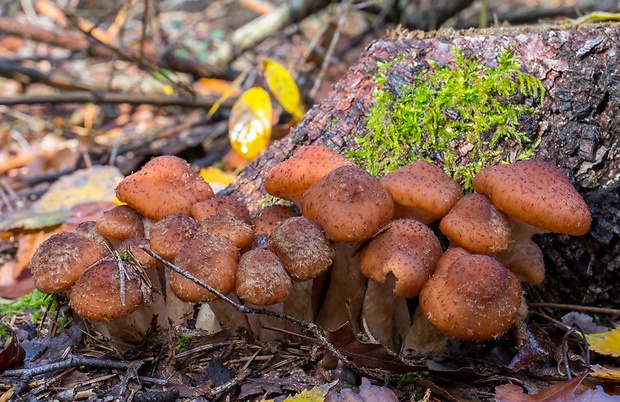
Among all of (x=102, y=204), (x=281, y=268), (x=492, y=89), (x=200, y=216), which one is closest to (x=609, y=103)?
(x=492, y=89)

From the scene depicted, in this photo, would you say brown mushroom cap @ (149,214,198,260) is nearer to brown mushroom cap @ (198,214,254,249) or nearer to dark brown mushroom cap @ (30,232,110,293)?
brown mushroom cap @ (198,214,254,249)

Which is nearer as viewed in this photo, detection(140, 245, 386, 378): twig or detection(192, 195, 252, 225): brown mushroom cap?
detection(140, 245, 386, 378): twig

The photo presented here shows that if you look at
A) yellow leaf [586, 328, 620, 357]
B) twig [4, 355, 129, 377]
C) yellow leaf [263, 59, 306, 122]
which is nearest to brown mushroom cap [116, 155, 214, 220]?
twig [4, 355, 129, 377]

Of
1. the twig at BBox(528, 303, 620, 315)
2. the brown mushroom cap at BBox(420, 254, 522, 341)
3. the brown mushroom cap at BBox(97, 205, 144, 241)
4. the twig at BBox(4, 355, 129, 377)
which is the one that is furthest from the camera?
the twig at BBox(528, 303, 620, 315)

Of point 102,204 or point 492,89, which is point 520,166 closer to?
point 492,89

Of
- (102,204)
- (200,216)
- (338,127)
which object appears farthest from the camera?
(102,204)
